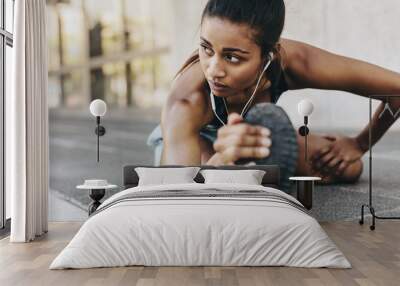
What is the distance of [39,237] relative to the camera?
252 inches

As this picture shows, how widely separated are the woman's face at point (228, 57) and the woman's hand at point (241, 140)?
16.4 inches

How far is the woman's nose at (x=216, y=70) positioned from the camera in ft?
24.3

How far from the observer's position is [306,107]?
286 inches

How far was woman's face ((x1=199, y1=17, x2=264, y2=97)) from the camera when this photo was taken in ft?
24.1

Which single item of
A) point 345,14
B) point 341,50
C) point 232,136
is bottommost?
point 232,136

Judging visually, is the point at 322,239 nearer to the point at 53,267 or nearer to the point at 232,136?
the point at 53,267

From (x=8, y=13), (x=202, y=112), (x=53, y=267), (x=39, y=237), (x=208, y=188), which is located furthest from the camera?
(x=202, y=112)

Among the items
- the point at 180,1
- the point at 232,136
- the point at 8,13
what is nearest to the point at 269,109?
the point at 232,136

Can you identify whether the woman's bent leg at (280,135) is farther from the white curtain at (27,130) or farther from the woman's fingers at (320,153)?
the white curtain at (27,130)

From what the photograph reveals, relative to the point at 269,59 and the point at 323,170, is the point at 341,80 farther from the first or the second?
the point at 323,170

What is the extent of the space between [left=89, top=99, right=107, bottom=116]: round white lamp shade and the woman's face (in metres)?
1.39

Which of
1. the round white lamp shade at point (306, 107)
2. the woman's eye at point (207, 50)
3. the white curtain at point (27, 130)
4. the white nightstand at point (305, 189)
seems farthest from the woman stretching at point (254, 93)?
the white curtain at point (27, 130)

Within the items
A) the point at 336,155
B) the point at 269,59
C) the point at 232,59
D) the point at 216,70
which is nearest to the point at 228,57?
the point at 232,59

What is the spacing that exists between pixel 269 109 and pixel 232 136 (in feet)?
1.97
